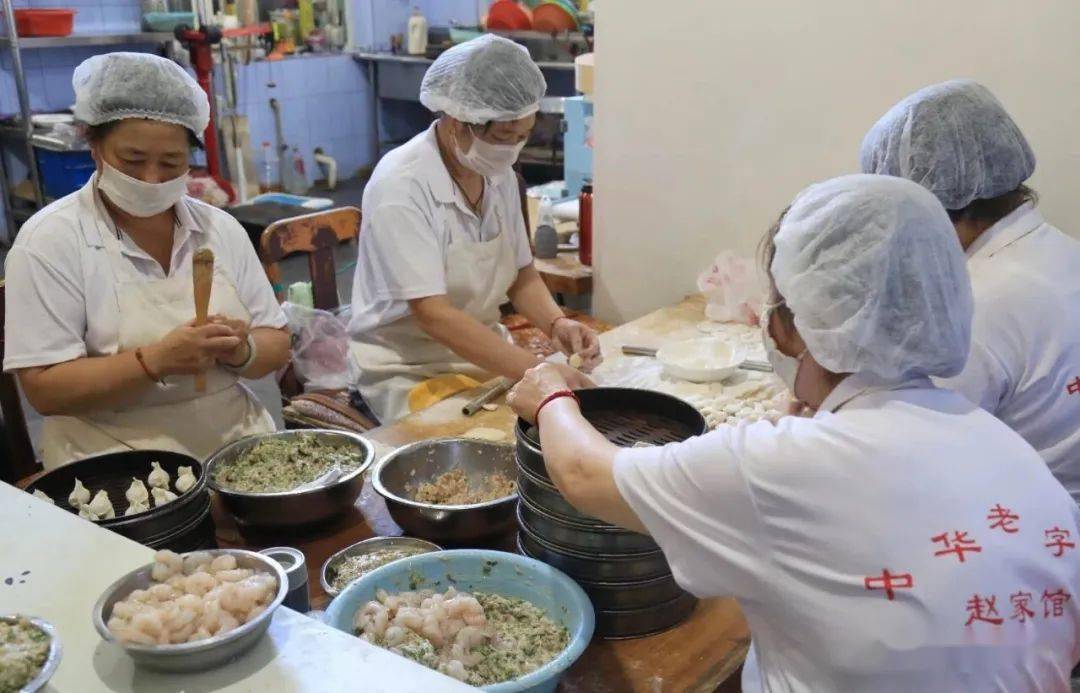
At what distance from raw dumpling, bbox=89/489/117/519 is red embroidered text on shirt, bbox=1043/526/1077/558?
147 cm

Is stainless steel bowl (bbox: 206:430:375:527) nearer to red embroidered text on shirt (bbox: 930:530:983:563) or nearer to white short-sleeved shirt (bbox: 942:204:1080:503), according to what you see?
red embroidered text on shirt (bbox: 930:530:983:563)

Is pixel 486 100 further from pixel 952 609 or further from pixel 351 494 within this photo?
pixel 952 609

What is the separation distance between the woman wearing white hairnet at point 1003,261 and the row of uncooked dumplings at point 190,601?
1.35 m

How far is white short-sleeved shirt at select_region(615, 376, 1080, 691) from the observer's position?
113 cm

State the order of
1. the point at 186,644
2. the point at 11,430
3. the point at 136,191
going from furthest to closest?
the point at 11,430
the point at 136,191
the point at 186,644

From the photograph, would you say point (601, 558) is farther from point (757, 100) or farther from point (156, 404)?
point (757, 100)

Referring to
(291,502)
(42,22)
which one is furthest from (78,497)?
(42,22)

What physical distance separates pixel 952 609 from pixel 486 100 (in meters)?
1.88

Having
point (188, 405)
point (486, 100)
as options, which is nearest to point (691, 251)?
point (486, 100)

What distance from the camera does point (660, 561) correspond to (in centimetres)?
152

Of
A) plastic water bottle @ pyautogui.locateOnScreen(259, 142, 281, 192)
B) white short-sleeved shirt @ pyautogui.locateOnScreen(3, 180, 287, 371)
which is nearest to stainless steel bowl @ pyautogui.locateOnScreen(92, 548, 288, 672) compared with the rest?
white short-sleeved shirt @ pyautogui.locateOnScreen(3, 180, 287, 371)

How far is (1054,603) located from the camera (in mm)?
1218

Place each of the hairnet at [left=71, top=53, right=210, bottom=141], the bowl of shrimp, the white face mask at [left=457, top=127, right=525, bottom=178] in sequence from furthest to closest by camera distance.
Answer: the white face mask at [left=457, top=127, right=525, bottom=178], the hairnet at [left=71, top=53, right=210, bottom=141], the bowl of shrimp

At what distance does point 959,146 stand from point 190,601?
66.5 inches
